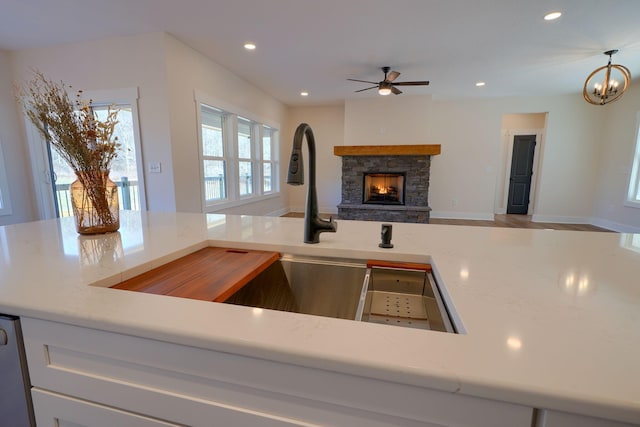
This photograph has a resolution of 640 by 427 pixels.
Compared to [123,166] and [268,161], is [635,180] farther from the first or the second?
[123,166]

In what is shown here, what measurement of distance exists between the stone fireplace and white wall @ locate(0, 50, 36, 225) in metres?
4.73

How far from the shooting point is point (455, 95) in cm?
552

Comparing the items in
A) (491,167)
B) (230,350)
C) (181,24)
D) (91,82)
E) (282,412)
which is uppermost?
(181,24)

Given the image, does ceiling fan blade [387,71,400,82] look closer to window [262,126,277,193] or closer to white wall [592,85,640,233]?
window [262,126,277,193]

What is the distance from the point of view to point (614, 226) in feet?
16.5

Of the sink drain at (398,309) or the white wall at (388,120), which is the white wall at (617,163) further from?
the sink drain at (398,309)

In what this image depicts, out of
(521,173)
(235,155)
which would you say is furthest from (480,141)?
(235,155)

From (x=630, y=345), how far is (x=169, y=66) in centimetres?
382

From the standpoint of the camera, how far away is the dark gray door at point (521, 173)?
6617 mm

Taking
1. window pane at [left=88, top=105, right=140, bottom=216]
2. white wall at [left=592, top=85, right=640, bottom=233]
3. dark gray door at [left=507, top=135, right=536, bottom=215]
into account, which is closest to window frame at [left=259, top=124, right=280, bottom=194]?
window pane at [left=88, top=105, right=140, bottom=216]

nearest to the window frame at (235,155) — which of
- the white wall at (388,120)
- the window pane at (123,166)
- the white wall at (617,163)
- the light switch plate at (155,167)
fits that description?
the light switch plate at (155,167)

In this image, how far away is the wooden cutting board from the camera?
2.42 feet

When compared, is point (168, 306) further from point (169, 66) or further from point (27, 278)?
point (169, 66)

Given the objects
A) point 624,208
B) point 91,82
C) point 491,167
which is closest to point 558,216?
point 624,208
